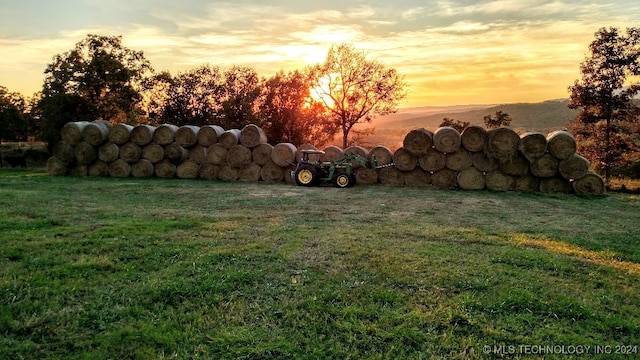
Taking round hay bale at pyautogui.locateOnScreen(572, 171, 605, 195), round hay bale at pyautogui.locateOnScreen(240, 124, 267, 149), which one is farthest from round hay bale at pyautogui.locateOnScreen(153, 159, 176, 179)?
round hay bale at pyautogui.locateOnScreen(572, 171, 605, 195)

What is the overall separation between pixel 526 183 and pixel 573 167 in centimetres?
165

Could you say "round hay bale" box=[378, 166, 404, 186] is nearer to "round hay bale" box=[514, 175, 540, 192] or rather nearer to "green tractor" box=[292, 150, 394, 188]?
"green tractor" box=[292, 150, 394, 188]

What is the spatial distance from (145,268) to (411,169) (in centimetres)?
1322

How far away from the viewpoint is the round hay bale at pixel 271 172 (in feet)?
62.1

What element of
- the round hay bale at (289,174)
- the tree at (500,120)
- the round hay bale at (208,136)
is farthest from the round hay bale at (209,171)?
the tree at (500,120)

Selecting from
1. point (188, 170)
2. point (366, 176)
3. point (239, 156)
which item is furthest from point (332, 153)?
point (188, 170)

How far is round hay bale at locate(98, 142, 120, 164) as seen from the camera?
19562mm

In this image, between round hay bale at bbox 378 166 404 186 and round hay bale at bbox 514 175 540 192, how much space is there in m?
4.42

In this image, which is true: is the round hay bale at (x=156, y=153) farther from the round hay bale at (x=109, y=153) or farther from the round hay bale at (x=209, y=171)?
the round hay bale at (x=209, y=171)

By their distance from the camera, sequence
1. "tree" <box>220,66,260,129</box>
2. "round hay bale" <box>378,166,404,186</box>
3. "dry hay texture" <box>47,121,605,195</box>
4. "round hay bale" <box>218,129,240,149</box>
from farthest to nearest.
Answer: "tree" <box>220,66,260,129</box> < "round hay bale" <box>218,129,240,149</box> < "round hay bale" <box>378,166,404,186</box> < "dry hay texture" <box>47,121,605,195</box>

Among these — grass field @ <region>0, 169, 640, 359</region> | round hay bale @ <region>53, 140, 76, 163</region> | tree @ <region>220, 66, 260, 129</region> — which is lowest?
grass field @ <region>0, 169, 640, 359</region>

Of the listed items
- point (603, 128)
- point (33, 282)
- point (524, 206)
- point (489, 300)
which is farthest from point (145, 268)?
point (603, 128)

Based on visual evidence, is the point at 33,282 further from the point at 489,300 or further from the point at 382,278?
the point at 489,300

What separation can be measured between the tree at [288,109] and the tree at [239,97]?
85 centimetres
